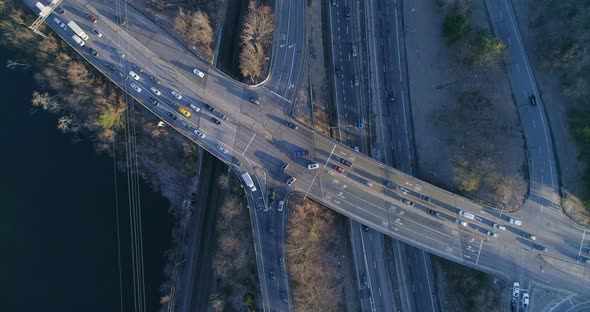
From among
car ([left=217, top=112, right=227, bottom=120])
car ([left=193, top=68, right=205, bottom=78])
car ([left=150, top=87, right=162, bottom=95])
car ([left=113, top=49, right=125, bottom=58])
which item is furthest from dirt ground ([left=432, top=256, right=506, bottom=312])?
car ([left=113, top=49, right=125, bottom=58])

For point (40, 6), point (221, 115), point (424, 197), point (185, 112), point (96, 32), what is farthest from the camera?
point (40, 6)

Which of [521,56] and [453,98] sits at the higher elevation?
[521,56]

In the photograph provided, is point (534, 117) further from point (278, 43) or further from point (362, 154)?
point (278, 43)

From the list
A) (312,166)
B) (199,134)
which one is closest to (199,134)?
(199,134)

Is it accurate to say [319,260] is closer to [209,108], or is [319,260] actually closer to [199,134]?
[199,134]

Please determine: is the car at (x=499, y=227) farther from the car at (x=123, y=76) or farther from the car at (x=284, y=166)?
the car at (x=123, y=76)

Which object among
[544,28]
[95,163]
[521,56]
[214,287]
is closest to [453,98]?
[521,56]

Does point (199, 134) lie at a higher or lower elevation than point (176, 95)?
lower
